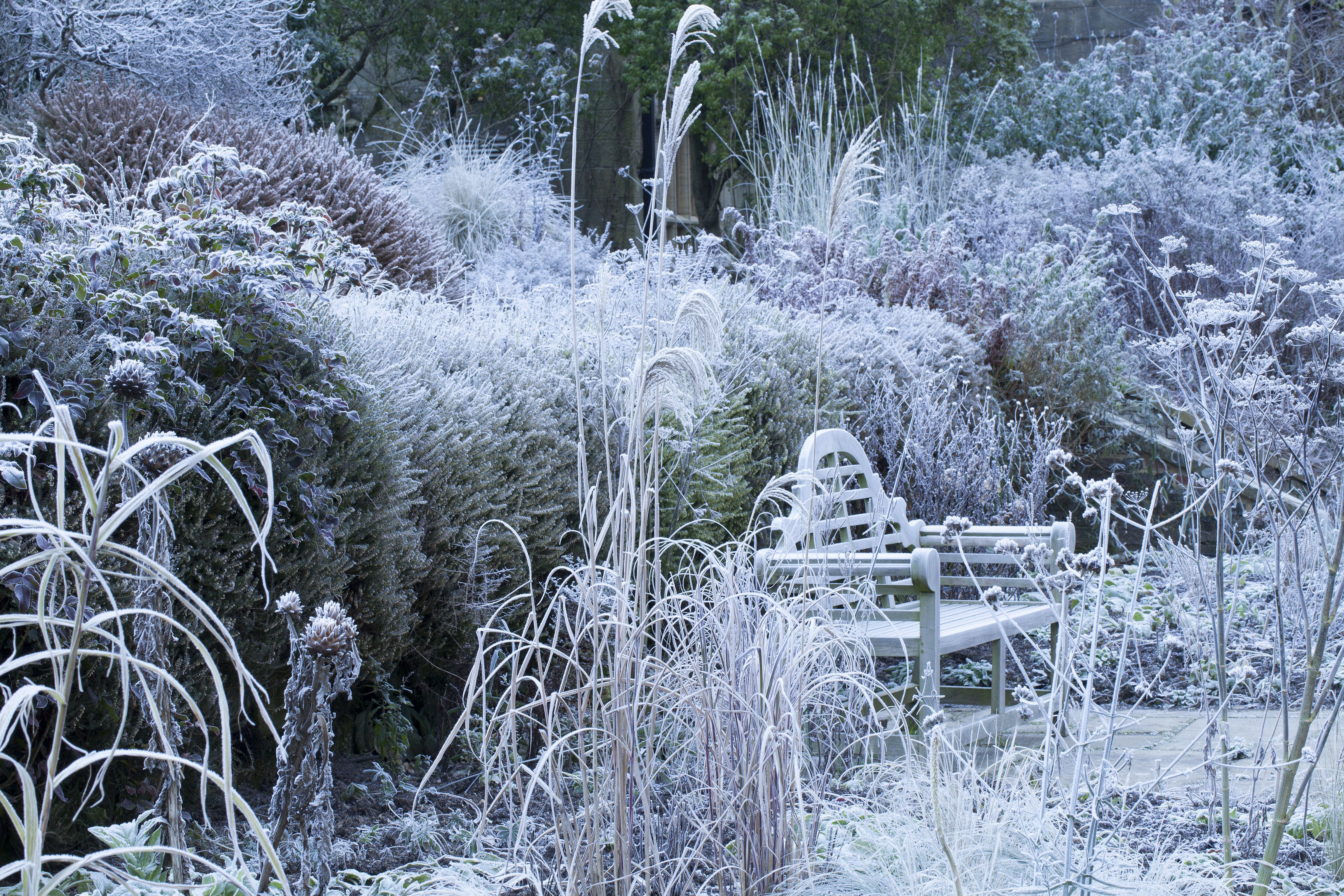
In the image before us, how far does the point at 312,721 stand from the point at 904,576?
2.06 meters

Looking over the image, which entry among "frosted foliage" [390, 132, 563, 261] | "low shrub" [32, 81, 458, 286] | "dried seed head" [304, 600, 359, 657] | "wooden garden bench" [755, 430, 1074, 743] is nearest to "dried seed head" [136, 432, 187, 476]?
"dried seed head" [304, 600, 359, 657]


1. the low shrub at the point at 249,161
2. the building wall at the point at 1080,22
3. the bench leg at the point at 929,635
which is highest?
the building wall at the point at 1080,22

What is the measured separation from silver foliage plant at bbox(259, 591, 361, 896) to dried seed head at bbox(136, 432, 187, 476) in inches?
11.3

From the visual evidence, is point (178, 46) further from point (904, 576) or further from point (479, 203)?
point (904, 576)

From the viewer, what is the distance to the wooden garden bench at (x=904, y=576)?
2652mm

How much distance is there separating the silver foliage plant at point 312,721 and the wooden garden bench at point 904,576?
928mm

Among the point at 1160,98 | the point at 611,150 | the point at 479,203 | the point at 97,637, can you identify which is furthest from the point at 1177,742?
the point at 611,150

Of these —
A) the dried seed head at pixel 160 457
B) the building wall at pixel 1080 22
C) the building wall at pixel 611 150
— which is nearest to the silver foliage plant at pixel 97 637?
the dried seed head at pixel 160 457

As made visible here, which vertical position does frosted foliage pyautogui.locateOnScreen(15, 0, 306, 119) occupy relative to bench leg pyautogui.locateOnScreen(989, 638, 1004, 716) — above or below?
above

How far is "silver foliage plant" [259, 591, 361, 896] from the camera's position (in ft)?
4.37

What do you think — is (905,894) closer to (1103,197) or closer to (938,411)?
(938,411)

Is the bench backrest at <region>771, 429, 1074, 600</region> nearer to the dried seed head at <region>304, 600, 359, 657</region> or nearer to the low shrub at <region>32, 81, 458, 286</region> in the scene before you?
the dried seed head at <region>304, 600, 359, 657</region>

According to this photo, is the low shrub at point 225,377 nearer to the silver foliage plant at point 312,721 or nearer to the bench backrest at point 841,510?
the silver foliage plant at point 312,721

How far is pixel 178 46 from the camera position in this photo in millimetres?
7387
